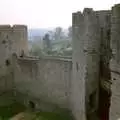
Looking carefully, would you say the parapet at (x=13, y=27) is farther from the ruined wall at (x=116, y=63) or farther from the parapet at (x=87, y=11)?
the ruined wall at (x=116, y=63)

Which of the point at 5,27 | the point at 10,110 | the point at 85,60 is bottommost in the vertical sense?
the point at 10,110

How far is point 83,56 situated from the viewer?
38.6ft

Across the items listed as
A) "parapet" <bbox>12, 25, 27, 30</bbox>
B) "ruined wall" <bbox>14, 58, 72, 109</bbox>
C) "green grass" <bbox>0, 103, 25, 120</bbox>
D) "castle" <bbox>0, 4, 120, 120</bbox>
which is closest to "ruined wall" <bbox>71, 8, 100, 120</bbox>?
"castle" <bbox>0, 4, 120, 120</bbox>

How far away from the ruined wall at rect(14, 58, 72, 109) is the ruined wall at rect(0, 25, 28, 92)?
832 mm

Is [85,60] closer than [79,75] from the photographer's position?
Yes

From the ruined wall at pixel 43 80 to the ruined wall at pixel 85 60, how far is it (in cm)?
163

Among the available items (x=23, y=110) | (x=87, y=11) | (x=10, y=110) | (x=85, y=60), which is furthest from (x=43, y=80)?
(x=87, y=11)

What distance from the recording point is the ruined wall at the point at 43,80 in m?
14.5

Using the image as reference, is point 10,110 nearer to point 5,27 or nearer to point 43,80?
point 43,80

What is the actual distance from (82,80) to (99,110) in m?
2.32

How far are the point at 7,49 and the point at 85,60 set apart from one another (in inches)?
346

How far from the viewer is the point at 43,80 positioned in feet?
52.3

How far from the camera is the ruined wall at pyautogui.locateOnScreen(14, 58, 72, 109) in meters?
14.5

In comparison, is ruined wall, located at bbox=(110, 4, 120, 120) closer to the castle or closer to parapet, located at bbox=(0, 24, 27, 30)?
the castle
